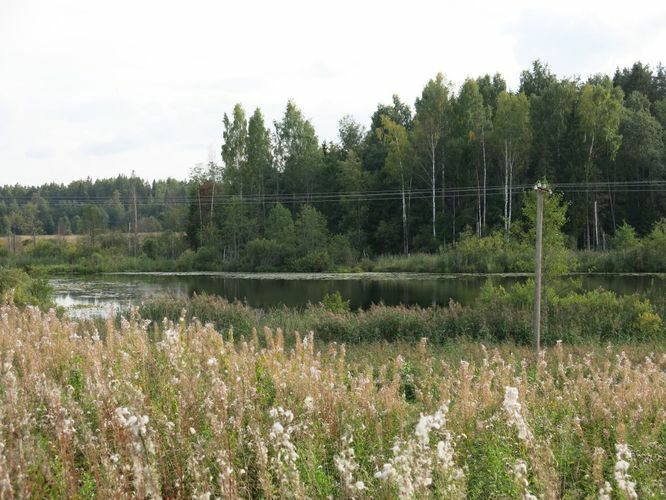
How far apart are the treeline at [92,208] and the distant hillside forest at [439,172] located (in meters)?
4.60

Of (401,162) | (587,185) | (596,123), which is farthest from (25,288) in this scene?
→ (596,123)

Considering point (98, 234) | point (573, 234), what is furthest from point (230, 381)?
point (98, 234)

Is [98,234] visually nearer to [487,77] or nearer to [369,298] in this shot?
[487,77]

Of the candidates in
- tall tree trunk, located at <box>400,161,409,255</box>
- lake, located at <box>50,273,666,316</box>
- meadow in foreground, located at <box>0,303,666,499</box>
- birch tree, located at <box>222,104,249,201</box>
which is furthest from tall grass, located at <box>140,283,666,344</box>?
birch tree, located at <box>222,104,249,201</box>

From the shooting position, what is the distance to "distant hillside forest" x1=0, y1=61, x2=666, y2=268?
2159 inches

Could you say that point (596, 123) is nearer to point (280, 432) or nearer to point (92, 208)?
point (92, 208)

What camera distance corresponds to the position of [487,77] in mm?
71312

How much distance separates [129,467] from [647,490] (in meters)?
3.35

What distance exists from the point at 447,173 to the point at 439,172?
950 mm

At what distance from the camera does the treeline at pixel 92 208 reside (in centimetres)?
7988

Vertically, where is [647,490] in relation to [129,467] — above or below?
below

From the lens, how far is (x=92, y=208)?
7550 cm

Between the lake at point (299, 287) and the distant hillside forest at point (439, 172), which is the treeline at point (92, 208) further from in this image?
the lake at point (299, 287)

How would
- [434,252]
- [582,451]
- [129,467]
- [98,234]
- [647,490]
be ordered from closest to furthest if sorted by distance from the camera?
[129,467] → [647,490] → [582,451] → [434,252] → [98,234]
